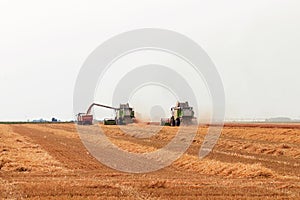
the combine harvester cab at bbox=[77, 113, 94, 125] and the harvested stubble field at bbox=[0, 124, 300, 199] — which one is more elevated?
the combine harvester cab at bbox=[77, 113, 94, 125]

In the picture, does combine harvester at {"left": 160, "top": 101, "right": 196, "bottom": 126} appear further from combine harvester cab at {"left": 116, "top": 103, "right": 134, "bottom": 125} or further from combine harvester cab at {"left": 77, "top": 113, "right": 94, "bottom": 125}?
combine harvester cab at {"left": 77, "top": 113, "right": 94, "bottom": 125}

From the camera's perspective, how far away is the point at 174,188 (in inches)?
601

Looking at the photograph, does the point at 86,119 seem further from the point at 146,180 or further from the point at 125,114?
the point at 146,180

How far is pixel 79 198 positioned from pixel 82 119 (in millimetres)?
80294

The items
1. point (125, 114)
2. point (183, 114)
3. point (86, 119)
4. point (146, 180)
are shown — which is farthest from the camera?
point (86, 119)

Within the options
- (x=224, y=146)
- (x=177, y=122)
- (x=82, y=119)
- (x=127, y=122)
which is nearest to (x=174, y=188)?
(x=224, y=146)

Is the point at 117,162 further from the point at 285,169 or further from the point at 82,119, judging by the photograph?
the point at 82,119

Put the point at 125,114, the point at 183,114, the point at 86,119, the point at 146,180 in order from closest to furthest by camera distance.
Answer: the point at 146,180 → the point at 183,114 → the point at 125,114 → the point at 86,119

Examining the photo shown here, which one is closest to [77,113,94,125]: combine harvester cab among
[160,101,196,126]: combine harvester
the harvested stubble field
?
[160,101,196,126]: combine harvester

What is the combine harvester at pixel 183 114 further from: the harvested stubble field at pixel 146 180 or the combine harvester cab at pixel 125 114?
the harvested stubble field at pixel 146 180

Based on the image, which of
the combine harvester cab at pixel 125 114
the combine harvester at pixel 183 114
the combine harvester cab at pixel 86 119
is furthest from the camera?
the combine harvester cab at pixel 86 119

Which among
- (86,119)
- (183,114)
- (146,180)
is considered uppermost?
(86,119)

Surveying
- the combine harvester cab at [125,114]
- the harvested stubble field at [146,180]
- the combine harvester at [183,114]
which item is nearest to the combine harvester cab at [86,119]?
the combine harvester cab at [125,114]

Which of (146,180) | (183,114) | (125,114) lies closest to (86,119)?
(125,114)
